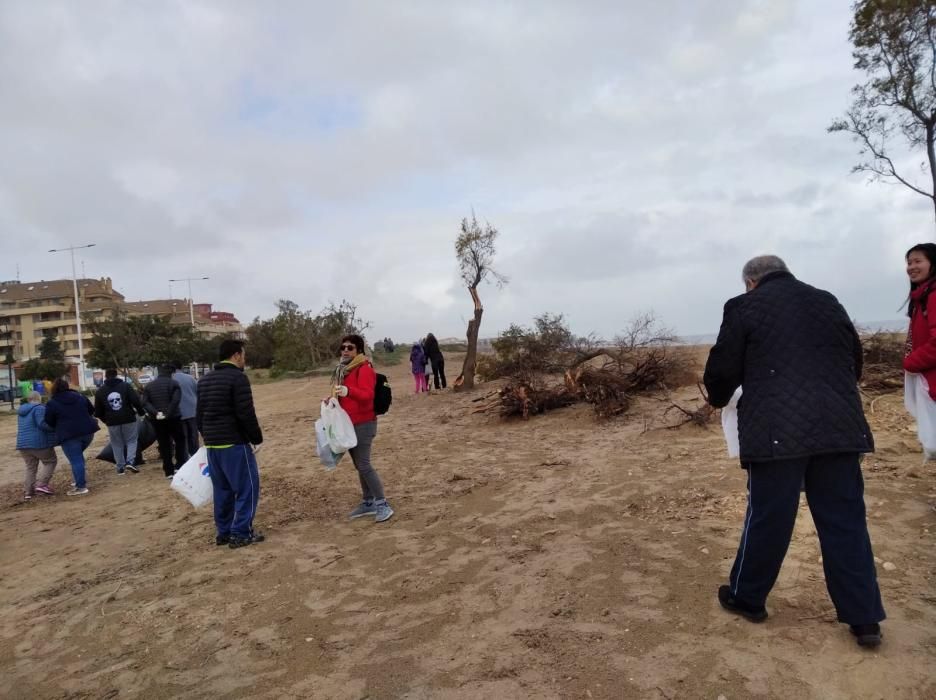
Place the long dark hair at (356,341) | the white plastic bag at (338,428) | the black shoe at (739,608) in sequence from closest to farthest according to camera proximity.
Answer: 1. the black shoe at (739,608)
2. the white plastic bag at (338,428)
3. the long dark hair at (356,341)

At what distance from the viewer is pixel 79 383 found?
4250 centimetres

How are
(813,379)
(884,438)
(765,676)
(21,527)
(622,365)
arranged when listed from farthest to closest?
1. (622,365)
2. (21,527)
3. (884,438)
4. (813,379)
5. (765,676)

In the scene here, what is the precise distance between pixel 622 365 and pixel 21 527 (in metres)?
9.02

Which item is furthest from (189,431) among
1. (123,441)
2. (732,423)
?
(732,423)

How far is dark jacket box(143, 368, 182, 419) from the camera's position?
27.7ft

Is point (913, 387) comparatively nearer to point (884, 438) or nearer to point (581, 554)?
point (581, 554)

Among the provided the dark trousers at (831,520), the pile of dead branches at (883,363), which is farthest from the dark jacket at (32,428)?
the pile of dead branches at (883,363)

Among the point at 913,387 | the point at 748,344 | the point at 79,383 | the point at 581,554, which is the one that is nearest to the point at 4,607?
the point at 581,554

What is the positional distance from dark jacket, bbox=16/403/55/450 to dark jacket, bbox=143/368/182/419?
46.5 inches

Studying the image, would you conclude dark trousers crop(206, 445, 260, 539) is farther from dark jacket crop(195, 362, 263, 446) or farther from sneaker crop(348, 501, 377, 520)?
sneaker crop(348, 501, 377, 520)

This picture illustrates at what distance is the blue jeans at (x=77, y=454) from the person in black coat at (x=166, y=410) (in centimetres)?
81

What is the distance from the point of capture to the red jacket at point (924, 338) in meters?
3.39

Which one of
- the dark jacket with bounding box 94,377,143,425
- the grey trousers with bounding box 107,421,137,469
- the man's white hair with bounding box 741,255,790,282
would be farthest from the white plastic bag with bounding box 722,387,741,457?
the grey trousers with bounding box 107,421,137,469

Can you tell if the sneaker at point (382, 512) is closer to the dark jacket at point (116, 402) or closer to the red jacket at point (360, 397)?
the red jacket at point (360, 397)
